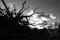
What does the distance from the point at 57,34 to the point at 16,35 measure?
1.49 m

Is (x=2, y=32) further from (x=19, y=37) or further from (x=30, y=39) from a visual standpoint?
(x=30, y=39)

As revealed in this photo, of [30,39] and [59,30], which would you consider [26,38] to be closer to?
[30,39]

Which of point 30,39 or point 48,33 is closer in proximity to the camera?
point 30,39

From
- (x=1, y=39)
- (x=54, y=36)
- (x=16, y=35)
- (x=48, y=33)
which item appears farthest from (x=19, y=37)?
Answer: (x=48, y=33)

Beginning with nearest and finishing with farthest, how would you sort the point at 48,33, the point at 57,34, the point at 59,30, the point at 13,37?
the point at 13,37 < the point at 59,30 < the point at 57,34 < the point at 48,33

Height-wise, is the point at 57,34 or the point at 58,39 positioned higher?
the point at 57,34

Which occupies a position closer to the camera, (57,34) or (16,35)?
(16,35)

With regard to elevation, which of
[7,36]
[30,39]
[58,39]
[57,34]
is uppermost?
[7,36]

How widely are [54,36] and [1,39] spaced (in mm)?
1673

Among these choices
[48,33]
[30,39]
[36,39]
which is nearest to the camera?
[30,39]

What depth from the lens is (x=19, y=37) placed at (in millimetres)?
1178

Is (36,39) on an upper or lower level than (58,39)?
upper

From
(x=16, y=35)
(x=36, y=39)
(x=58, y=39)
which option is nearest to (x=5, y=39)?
(x=16, y=35)

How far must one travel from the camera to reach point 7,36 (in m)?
1.16
